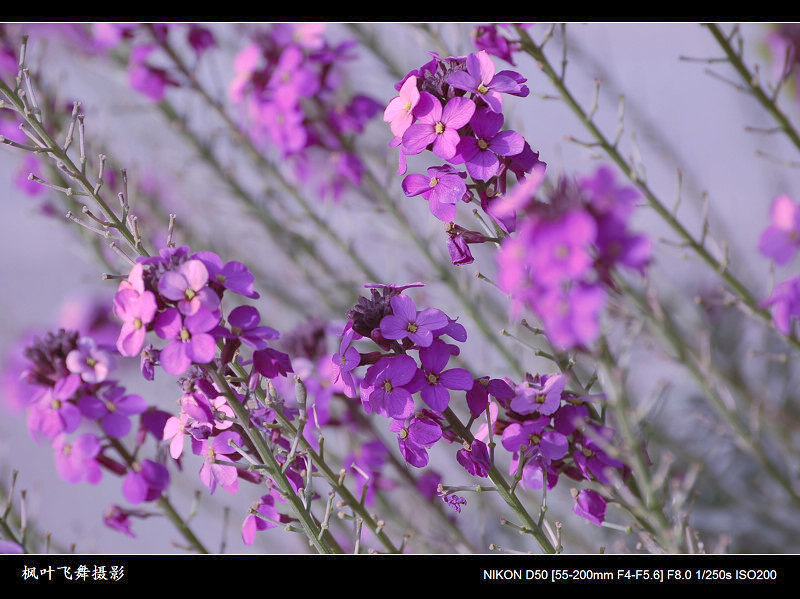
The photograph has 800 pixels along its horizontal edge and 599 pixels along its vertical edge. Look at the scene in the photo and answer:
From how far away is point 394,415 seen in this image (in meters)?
0.73

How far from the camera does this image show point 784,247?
0.76 meters

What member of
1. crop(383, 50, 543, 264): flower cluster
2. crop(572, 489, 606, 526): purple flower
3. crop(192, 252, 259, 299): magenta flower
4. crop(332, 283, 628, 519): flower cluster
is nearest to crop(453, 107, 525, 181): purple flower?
crop(383, 50, 543, 264): flower cluster

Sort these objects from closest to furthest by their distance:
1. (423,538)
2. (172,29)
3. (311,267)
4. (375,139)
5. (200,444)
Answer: (200,444)
(423,538)
(172,29)
(311,267)
(375,139)

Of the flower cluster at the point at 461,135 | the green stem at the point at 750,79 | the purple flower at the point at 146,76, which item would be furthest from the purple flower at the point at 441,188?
the purple flower at the point at 146,76

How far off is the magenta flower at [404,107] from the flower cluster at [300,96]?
23.5 inches

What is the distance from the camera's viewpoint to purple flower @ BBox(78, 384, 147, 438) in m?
0.91

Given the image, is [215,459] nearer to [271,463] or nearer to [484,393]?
[271,463]

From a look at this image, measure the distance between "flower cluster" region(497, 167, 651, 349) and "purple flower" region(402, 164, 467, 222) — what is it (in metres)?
0.17

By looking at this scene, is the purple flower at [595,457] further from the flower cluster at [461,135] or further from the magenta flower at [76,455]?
the magenta flower at [76,455]

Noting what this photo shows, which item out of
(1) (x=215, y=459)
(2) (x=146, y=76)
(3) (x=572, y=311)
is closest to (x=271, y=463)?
(1) (x=215, y=459)

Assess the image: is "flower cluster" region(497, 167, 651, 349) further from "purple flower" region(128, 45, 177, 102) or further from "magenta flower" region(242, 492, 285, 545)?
"purple flower" region(128, 45, 177, 102)

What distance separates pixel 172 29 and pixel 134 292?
1.07 metres
